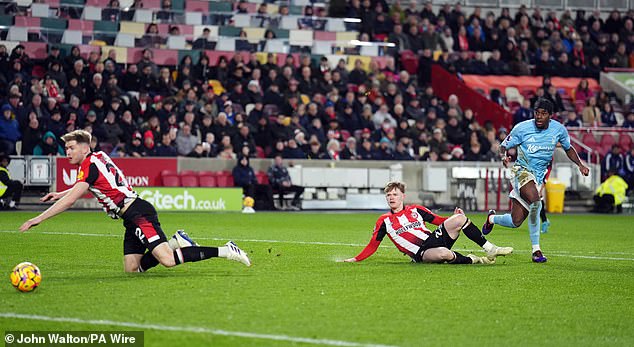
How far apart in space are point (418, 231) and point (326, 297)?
3.55m

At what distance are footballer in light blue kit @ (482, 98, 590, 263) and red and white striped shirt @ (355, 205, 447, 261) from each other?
191 cm

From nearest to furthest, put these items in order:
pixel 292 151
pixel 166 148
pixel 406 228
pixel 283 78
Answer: pixel 406 228
pixel 166 148
pixel 292 151
pixel 283 78

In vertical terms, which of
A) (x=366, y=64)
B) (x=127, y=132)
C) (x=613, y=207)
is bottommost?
(x=613, y=207)

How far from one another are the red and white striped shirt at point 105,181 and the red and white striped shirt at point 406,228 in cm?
309

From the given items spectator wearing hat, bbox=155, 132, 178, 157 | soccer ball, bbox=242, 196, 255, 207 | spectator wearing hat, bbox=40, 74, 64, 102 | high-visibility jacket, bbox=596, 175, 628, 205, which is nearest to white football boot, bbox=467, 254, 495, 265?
soccer ball, bbox=242, 196, 255, 207

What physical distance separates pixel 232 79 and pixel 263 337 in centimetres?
2471

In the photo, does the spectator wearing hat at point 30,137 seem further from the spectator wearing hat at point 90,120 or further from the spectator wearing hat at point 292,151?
the spectator wearing hat at point 292,151

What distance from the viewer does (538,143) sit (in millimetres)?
14195

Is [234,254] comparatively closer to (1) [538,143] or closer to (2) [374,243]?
(2) [374,243]

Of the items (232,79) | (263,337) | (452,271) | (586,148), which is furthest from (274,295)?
(586,148)

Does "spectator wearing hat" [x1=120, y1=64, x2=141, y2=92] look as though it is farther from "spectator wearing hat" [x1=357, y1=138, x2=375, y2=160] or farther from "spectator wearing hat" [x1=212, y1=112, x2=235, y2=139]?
"spectator wearing hat" [x1=357, y1=138, x2=375, y2=160]

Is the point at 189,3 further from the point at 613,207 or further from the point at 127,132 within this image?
the point at 613,207

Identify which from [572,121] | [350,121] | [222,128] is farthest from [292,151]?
[572,121]

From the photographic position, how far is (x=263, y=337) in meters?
7.10
